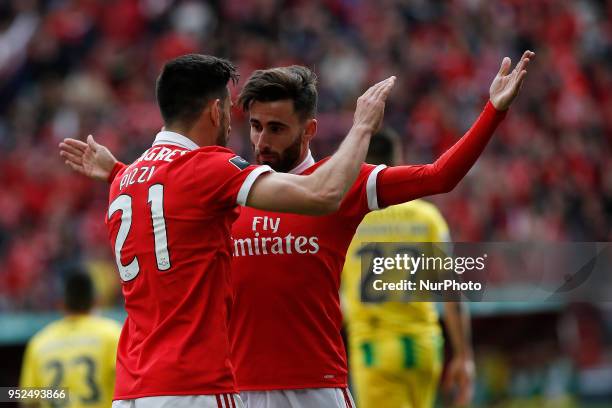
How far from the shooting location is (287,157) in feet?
18.4

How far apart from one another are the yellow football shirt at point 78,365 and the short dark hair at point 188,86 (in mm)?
3395

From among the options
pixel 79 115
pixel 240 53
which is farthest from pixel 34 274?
pixel 240 53

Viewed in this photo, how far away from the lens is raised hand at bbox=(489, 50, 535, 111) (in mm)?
5031

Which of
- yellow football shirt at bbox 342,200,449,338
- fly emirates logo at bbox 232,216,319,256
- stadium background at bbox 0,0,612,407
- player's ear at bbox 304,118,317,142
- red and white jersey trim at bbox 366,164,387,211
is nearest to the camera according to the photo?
red and white jersey trim at bbox 366,164,387,211

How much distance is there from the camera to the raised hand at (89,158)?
5.71 meters

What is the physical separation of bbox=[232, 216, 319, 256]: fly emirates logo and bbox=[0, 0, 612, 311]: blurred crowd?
28.6 feet

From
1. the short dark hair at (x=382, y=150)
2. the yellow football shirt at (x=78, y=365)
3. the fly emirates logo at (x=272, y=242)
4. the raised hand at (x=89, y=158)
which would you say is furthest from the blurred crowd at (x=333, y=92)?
the fly emirates logo at (x=272, y=242)

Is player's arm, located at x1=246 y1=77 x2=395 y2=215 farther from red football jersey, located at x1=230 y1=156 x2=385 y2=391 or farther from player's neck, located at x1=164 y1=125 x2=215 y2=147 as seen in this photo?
red football jersey, located at x1=230 y1=156 x2=385 y2=391

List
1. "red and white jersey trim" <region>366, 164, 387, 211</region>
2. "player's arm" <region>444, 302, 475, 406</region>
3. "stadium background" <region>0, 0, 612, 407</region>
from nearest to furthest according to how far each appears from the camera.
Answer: "red and white jersey trim" <region>366, 164, 387, 211</region> → "player's arm" <region>444, 302, 475, 406</region> → "stadium background" <region>0, 0, 612, 407</region>

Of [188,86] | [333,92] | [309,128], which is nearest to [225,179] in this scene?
[188,86]

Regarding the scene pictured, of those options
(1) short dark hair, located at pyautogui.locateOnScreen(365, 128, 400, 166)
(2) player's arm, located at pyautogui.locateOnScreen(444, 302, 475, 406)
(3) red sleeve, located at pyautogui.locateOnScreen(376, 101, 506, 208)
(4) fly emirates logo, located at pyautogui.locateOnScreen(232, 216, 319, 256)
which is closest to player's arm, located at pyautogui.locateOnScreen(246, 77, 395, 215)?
(3) red sleeve, located at pyautogui.locateOnScreen(376, 101, 506, 208)

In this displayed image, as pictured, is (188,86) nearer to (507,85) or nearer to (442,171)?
(442,171)

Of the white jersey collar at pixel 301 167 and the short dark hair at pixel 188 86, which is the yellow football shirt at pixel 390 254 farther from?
the short dark hair at pixel 188 86

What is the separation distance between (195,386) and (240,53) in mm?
13727
